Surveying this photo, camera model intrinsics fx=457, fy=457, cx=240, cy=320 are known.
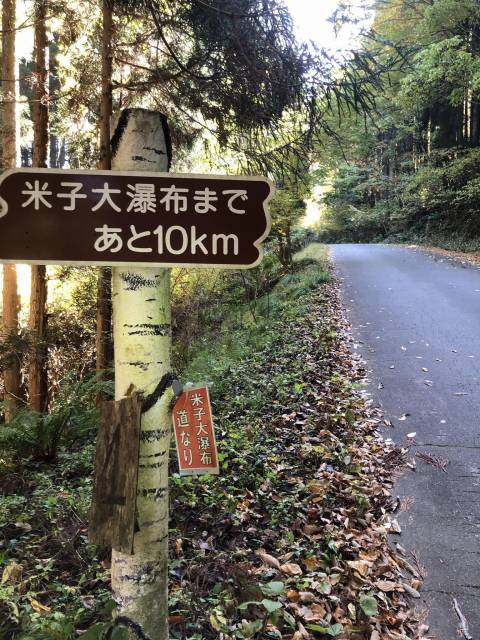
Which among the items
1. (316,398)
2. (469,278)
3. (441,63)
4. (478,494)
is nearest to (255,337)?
(316,398)

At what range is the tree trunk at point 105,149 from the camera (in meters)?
4.81

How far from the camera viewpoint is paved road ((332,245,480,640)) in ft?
9.98

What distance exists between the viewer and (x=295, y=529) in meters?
3.43

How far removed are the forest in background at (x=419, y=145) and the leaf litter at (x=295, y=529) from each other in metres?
2.94

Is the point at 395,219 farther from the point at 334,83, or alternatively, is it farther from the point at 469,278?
the point at 334,83

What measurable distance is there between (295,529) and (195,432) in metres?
2.06

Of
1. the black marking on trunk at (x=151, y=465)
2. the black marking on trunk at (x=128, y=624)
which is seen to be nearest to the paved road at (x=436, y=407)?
the black marking on trunk at (x=128, y=624)

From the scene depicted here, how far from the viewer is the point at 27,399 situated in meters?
7.92

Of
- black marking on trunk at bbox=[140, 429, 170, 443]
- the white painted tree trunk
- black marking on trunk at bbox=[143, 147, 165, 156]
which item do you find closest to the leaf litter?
the white painted tree trunk

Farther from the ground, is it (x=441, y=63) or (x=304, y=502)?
(x=441, y=63)

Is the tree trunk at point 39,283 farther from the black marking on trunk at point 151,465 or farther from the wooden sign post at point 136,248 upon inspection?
the black marking on trunk at point 151,465

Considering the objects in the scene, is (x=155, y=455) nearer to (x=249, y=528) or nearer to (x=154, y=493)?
(x=154, y=493)

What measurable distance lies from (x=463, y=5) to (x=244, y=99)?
1806cm

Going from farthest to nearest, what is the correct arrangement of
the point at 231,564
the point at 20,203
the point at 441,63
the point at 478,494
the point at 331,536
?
the point at 441,63
the point at 478,494
the point at 331,536
the point at 231,564
the point at 20,203
